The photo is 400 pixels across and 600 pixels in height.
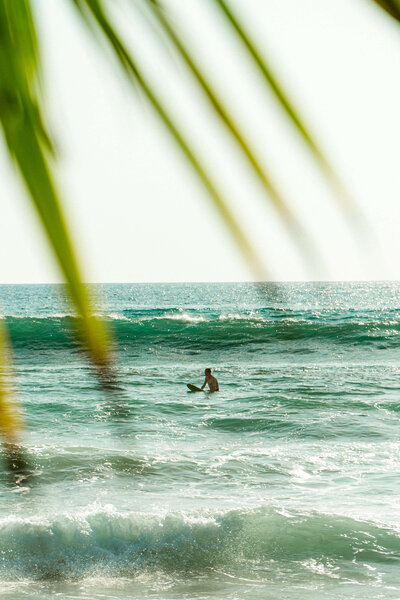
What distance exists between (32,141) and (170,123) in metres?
0.07

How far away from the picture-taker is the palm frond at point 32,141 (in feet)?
0.92

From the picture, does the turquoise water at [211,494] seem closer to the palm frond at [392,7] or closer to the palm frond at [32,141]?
the palm frond at [32,141]

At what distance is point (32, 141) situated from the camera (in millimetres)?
306

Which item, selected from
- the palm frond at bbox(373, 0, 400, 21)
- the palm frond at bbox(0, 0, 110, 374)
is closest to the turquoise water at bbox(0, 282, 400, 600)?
the palm frond at bbox(0, 0, 110, 374)

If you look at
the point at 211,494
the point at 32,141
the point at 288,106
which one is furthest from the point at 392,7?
the point at 211,494

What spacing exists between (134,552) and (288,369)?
14803mm

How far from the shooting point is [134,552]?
653 centimetres

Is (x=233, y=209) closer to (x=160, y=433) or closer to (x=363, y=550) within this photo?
(x=363, y=550)

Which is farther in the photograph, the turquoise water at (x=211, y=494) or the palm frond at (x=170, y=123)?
the turquoise water at (x=211, y=494)

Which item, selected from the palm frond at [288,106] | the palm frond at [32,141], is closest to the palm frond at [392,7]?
the palm frond at [288,106]

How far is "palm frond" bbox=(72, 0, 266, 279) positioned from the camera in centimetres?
30

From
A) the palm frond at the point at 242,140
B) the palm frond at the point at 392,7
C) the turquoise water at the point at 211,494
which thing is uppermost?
the palm frond at the point at 392,7

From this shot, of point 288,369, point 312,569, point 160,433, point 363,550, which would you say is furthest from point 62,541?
point 288,369

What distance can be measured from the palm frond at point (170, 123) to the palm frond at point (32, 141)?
0.03 m
